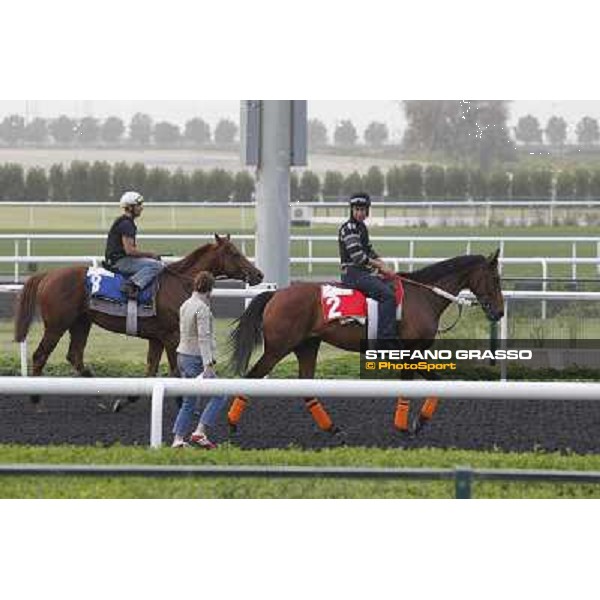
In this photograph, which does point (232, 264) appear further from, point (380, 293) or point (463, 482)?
point (463, 482)

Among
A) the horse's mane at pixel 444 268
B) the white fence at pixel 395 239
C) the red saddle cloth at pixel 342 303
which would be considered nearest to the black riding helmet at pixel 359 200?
the red saddle cloth at pixel 342 303

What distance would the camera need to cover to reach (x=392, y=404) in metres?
11.4

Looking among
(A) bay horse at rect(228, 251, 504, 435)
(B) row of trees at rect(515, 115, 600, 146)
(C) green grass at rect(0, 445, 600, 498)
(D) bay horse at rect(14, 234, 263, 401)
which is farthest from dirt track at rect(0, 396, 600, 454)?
(B) row of trees at rect(515, 115, 600, 146)

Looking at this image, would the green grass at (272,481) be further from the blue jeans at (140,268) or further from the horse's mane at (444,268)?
the blue jeans at (140,268)

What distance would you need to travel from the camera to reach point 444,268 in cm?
1082

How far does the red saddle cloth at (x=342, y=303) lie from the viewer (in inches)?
406

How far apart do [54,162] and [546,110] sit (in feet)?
13.4

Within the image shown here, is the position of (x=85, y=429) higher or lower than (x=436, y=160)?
lower

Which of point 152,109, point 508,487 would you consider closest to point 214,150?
point 152,109

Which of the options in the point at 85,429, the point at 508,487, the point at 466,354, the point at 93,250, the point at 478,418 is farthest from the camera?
the point at 93,250

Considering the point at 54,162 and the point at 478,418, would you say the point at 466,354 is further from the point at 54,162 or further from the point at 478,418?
the point at 54,162

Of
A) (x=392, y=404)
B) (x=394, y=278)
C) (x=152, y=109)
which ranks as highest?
(x=152, y=109)

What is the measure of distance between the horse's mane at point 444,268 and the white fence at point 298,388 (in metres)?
2.69

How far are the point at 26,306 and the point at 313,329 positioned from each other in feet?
7.26
